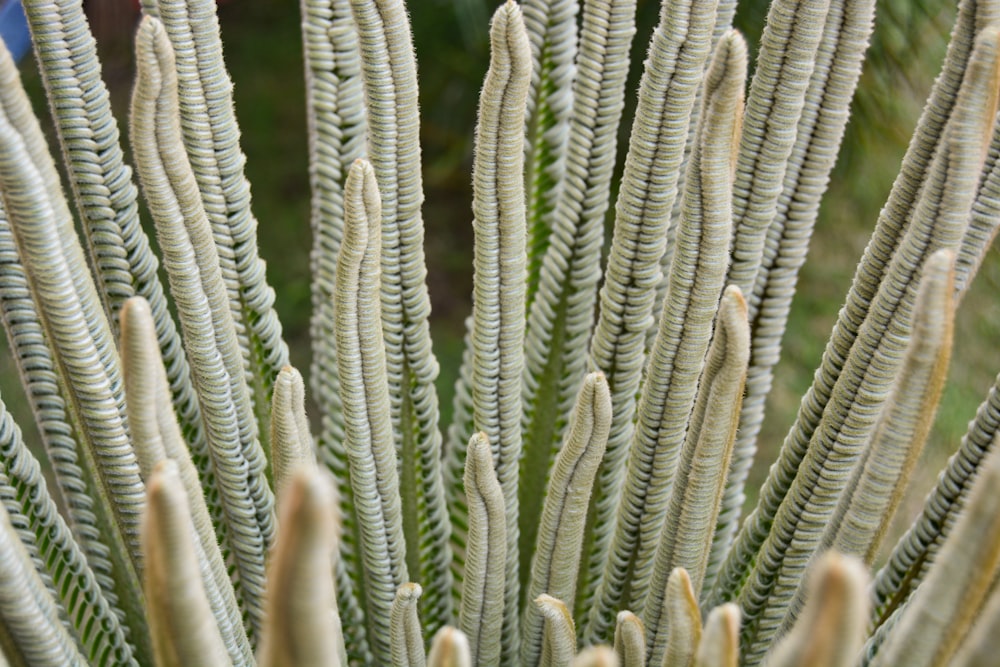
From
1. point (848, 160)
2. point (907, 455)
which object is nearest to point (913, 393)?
point (907, 455)

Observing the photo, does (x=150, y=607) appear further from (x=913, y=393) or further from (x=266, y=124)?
(x=266, y=124)

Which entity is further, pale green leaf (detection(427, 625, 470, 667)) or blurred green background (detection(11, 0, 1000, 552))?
blurred green background (detection(11, 0, 1000, 552))

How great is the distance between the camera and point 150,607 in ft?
0.86

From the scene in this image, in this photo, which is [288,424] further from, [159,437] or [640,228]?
[640,228]

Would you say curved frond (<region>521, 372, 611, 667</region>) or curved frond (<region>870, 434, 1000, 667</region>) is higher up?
curved frond (<region>870, 434, 1000, 667</region>)

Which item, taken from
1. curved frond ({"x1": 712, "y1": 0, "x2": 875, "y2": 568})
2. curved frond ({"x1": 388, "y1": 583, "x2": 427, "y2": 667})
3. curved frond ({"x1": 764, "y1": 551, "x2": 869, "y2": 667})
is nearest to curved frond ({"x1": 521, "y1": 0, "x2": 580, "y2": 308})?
curved frond ({"x1": 712, "y1": 0, "x2": 875, "y2": 568})

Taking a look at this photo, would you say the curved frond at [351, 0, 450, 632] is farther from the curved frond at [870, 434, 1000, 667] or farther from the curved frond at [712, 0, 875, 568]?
the curved frond at [870, 434, 1000, 667]

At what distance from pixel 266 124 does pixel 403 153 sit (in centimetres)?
99

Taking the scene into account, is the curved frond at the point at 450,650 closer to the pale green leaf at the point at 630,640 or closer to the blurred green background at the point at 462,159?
the pale green leaf at the point at 630,640

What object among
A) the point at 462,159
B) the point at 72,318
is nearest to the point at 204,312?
the point at 72,318

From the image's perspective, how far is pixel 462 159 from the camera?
122 cm

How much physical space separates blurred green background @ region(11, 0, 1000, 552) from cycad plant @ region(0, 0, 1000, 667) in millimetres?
418

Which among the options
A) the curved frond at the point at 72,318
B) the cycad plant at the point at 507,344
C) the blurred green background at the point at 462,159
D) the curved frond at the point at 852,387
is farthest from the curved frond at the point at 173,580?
the blurred green background at the point at 462,159

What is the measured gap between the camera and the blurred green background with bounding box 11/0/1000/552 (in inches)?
36.9
